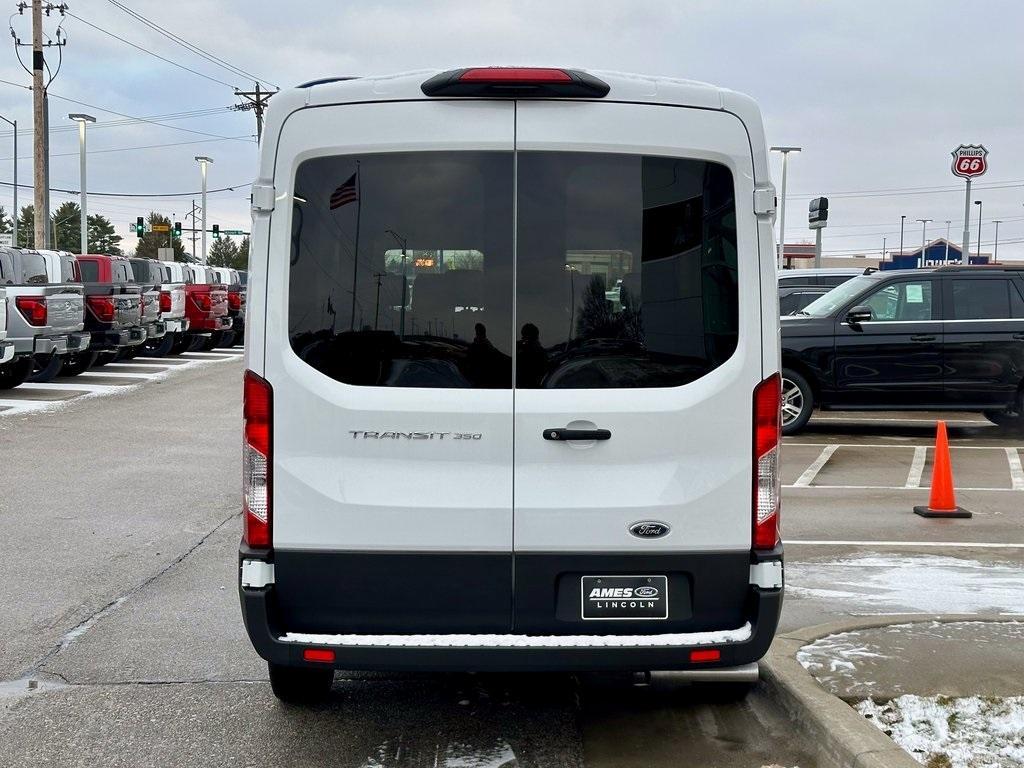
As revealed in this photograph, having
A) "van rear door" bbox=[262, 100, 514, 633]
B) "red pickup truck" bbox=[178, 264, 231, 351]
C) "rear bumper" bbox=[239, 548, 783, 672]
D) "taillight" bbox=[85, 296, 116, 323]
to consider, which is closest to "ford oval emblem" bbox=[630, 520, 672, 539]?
"rear bumper" bbox=[239, 548, 783, 672]

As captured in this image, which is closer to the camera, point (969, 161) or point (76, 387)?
point (76, 387)

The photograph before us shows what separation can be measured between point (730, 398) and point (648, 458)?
1.15 ft

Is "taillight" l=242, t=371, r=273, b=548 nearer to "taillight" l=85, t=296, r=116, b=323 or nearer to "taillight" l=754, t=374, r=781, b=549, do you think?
"taillight" l=754, t=374, r=781, b=549

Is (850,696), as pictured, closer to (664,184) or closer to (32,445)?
(664,184)

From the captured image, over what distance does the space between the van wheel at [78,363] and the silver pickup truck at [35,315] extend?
230cm

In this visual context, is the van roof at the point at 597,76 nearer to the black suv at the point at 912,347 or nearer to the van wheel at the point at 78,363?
the black suv at the point at 912,347

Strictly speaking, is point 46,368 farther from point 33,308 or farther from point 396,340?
point 396,340

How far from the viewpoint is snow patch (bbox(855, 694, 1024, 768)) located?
172 inches

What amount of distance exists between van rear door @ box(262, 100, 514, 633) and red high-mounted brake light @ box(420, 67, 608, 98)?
5cm

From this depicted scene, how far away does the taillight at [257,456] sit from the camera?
4184 mm

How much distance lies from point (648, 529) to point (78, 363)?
2045 centimetres

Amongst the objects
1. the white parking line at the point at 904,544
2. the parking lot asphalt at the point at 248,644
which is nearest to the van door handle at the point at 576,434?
the parking lot asphalt at the point at 248,644

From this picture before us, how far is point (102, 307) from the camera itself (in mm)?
21875

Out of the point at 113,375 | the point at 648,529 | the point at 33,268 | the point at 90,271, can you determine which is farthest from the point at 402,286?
the point at 90,271
